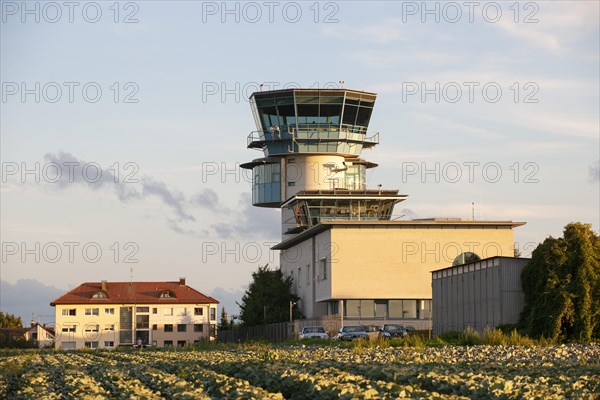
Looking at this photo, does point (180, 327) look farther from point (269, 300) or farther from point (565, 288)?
point (565, 288)

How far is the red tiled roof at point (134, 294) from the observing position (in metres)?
134

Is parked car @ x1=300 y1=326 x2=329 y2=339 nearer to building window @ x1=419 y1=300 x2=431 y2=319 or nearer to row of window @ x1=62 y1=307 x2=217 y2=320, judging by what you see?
building window @ x1=419 y1=300 x2=431 y2=319

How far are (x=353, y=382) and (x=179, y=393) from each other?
3737mm

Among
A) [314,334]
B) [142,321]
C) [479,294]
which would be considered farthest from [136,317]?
Result: [479,294]

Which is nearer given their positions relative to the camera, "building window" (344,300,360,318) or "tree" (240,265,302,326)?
"building window" (344,300,360,318)

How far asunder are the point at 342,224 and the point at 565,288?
134ft

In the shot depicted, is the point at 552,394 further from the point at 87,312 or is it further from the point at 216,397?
the point at 87,312

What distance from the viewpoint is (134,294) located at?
449ft

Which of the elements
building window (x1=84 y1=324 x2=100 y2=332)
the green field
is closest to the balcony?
building window (x1=84 y1=324 x2=100 y2=332)

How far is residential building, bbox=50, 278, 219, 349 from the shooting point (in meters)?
133

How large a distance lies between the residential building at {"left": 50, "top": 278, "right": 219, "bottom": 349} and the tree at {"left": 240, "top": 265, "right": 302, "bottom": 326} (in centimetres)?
2556

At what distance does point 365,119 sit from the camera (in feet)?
360

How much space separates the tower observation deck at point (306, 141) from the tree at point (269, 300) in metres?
5.12

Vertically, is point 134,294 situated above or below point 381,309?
above
